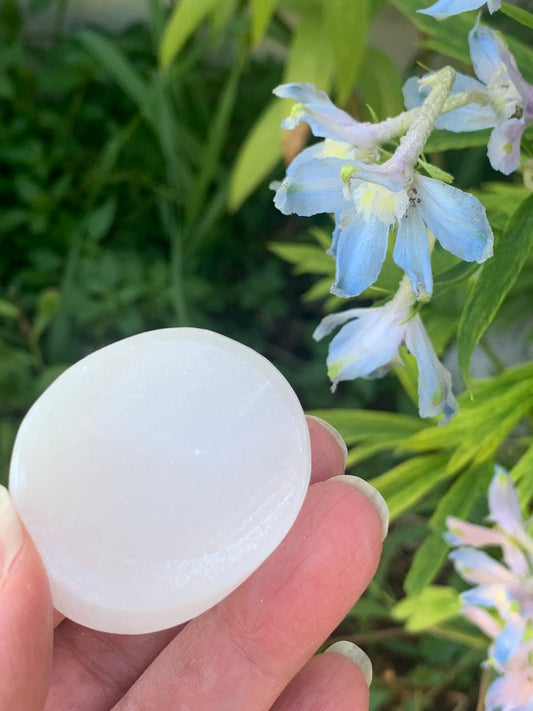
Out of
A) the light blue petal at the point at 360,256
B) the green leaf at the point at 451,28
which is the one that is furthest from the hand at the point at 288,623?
the green leaf at the point at 451,28

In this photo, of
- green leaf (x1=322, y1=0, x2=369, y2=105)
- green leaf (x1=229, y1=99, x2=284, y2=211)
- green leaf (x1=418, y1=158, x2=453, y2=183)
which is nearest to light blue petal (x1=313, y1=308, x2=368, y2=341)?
green leaf (x1=418, y1=158, x2=453, y2=183)

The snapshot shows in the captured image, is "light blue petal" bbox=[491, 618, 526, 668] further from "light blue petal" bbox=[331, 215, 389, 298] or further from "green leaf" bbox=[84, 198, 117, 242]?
"green leaf" bbox=[84, 198, 117, 242]

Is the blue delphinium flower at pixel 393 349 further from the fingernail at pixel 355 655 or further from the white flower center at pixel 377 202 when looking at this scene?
the fingernail at pixel 355 655

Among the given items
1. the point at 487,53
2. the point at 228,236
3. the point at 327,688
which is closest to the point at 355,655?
the point at 327,688

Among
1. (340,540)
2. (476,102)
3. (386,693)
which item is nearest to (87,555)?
(340,540)

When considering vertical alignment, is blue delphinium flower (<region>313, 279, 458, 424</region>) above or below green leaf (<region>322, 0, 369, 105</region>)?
below

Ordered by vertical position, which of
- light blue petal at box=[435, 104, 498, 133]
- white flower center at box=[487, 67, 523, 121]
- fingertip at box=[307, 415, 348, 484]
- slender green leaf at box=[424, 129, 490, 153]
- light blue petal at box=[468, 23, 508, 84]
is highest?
light blue petal at box=[468, 23, 508, 84]

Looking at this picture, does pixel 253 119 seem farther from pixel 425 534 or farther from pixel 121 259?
pixel 425 534
